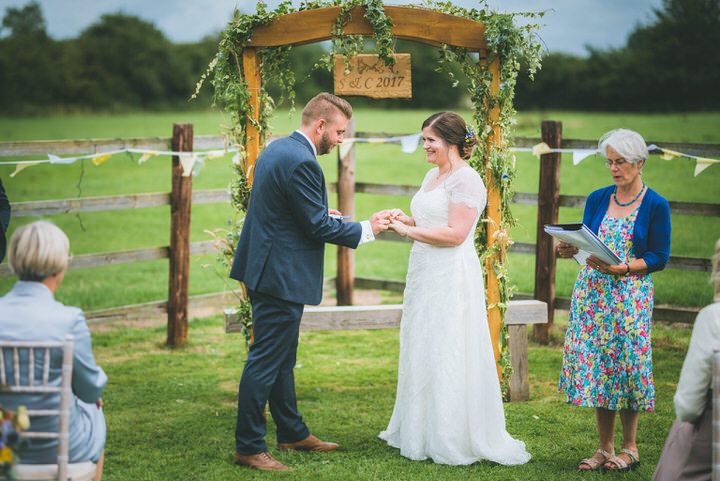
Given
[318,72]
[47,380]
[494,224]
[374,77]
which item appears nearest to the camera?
[47,380]

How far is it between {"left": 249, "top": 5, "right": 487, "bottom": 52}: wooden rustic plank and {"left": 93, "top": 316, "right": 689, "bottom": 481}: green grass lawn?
2694 mm

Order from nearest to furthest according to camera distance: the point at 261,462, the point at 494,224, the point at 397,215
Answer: the point at 261,462
the point at 397,215
the point at 494,224

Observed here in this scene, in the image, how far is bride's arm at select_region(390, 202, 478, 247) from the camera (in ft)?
13.7

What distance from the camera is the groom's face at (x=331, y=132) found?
4121 mm

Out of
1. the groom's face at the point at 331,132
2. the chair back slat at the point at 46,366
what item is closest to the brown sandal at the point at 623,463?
the groom's face at the point at 331,132

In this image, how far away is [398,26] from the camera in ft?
15.0

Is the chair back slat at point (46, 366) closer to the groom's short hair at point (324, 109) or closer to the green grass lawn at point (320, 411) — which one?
the green grass lawn at point (320, 411)

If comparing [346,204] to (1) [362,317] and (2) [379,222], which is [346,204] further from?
(2) [379,222]

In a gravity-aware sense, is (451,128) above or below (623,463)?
above

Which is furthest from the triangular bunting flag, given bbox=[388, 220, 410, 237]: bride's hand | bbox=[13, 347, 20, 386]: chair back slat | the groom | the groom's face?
bbox=[13, 347, 20, 386]: chair back slat

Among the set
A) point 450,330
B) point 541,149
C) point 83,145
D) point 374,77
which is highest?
point 374,77

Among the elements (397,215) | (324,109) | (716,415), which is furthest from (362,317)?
(716,415)

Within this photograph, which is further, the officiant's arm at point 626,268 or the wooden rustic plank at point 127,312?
the wooden rustic plank at point 127,312

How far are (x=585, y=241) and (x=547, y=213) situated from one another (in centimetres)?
327
